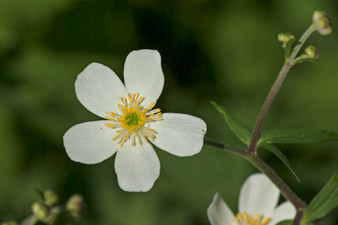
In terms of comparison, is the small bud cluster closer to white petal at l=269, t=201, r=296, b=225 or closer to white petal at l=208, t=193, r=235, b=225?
white petal at l=208, t=193, r=235, b=225

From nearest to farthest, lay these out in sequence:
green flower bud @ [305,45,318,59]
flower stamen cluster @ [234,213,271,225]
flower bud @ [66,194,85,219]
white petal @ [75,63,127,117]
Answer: green flower bud @ [305,45,318,59], white petal @ [75,63,127,117], flower bud @ [66,194,85,219], flower stamen cluster @ [234,213,271,225]

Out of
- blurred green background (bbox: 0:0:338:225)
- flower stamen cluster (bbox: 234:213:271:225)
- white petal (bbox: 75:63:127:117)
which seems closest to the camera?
white petal (bbox: 75:63:127:117)

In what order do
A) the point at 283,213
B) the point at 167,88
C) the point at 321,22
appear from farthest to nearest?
the point at 167,88
the point at 283,213
the point at 321,22

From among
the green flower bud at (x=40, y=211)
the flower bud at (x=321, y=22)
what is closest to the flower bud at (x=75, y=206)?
the green flower bud at (x=40, y=211)

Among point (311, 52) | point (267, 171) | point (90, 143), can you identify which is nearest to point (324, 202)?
point (267, 171)

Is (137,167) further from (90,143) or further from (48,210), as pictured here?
(48,210)

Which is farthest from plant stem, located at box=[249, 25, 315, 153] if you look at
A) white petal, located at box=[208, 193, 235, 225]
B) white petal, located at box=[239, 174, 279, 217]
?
white petal, located at box=[239, 174, 279, 217]
